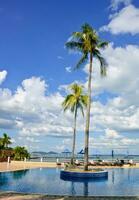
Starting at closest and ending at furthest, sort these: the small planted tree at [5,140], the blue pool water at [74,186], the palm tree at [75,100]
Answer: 1. the blue pool water at [74,186]
2. the palm tree at [75,100]
3. the small planted tree at [5,140]

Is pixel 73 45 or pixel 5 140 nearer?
pixel 73 45

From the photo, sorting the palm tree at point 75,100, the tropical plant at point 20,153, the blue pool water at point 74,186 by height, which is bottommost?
the blue pool water at point 74,186

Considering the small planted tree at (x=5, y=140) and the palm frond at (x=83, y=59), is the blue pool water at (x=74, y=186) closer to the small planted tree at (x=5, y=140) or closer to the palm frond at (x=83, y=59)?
the palm frond at (x=83, y=59)

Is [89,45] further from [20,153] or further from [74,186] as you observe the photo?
[20,153]

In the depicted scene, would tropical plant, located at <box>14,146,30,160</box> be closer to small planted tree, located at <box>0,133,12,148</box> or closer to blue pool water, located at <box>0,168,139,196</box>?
small planted tree, located at <box>0,133,12,148</box>

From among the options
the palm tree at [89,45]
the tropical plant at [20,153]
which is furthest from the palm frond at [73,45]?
the tropical plant at [20,153]

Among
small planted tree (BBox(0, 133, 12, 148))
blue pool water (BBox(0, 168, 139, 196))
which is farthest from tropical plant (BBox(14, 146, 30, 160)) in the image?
blue pool water (BBox(0, 168, 139, 196))

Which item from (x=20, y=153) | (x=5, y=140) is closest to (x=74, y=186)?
(x=20, y=153)

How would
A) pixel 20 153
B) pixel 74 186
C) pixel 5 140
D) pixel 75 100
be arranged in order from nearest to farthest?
pixel 74 186 → pixel 75 100 → pixel 20 153 → pixel 5 140

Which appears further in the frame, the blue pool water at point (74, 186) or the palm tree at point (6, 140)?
the palm tree at point (6, 140)

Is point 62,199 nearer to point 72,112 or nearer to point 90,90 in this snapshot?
point 90,90

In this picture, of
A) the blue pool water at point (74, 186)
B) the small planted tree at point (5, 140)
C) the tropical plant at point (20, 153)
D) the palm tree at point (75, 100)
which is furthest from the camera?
the small planted tree at point (5, 140)

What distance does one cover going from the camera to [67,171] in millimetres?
34250

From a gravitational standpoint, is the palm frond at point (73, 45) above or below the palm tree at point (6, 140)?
above
